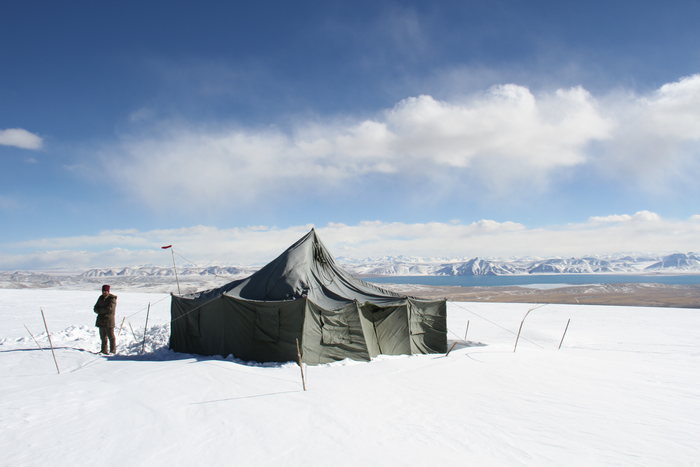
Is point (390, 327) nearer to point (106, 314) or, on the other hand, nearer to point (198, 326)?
point (198, 326)

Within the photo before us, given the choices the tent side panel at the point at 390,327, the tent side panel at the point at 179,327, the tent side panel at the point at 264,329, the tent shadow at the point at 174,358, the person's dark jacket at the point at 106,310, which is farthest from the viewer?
the tent side panel at the point at 179,327

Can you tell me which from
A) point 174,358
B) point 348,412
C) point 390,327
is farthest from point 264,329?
point 348,412

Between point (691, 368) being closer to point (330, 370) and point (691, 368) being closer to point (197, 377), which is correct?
point (330, 370)

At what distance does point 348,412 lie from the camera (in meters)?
5.92

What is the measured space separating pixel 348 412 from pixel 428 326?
7382 mm

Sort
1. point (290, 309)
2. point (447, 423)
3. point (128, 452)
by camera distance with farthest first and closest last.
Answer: point (290, 309) < point (447, 423) < point (128, 452)

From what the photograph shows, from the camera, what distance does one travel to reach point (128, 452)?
4473 mm

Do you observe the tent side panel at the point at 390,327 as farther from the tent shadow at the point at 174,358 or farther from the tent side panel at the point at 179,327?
the tent side panel at the point at 179,327

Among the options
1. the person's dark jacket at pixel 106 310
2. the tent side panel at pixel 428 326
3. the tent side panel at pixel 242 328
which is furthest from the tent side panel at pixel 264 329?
the tent side panel at pixel 428 326

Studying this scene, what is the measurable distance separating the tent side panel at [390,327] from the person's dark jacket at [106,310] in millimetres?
8035

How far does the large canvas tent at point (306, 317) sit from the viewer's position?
9891 millimetres

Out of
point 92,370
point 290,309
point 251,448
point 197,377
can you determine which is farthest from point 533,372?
point 92,370

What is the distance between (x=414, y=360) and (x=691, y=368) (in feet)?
29.3

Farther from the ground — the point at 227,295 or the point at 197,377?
the point at 227,295
